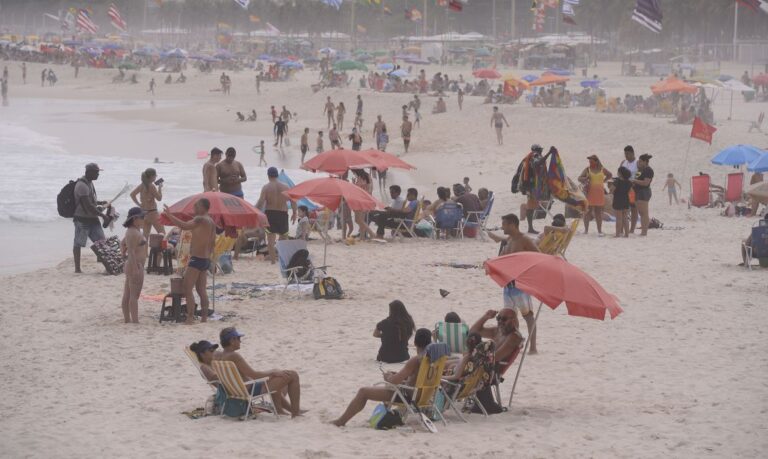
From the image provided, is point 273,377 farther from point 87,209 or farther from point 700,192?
point 700,192

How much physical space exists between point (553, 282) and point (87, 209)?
24.0 feet

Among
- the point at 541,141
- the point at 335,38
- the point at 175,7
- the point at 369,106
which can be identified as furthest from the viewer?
the point at 175,7

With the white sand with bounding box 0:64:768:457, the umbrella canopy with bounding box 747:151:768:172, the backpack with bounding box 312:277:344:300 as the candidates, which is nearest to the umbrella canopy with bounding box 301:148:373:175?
the white sand with bounding box 0:64:768:457

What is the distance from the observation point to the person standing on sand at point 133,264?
10.9 meters

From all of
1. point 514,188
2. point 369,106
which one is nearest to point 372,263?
point 514,188

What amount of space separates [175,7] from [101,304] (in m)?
129

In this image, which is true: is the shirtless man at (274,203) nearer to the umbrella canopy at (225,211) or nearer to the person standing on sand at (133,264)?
the umbrella canopy at (225,211)

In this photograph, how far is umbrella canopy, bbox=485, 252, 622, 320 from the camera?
7702mm

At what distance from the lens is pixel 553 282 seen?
7.76 meters

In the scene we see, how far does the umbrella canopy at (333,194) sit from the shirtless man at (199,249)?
250cm

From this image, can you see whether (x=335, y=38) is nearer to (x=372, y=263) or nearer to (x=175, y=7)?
(x=175, y=7)

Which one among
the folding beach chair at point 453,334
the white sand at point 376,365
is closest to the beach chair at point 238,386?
the white sand at point 376,365

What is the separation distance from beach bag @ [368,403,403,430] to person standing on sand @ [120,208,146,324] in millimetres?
3872

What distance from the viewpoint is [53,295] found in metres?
12.9
